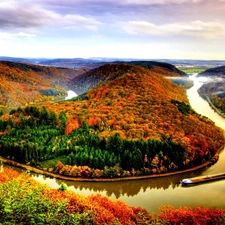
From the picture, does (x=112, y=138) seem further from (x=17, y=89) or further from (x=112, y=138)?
(x=17, y=89)

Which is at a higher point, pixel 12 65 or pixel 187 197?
pixel 12 65

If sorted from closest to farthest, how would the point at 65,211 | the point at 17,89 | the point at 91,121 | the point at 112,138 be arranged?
the point at 65,211
the point at 112,138
the point at 91,121
the point at 17,89

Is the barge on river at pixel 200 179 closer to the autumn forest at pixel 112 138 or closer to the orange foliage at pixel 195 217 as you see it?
the autumn forest at pixel 112 138

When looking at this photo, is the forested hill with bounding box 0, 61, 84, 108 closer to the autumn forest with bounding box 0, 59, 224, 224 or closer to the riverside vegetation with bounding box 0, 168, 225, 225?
the autumn forest with bounding box 0, 59, 224, 224

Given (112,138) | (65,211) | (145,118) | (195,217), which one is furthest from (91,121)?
(65,211)

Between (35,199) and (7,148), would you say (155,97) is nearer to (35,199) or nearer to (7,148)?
(7,148)

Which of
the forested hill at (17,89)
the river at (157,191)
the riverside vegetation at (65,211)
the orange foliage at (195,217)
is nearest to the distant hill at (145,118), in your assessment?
the river at (157,191)

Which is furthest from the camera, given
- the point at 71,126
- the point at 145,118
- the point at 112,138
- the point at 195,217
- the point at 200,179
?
the point at 145,118

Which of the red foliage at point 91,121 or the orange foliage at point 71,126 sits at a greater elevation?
the red foliage at point 91,121

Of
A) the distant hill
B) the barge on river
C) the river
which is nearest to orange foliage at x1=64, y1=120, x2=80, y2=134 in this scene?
the distant hill

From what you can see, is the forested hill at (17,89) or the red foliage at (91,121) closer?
the red foliage at (91,121)

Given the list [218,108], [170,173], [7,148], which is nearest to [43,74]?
[218,108]
